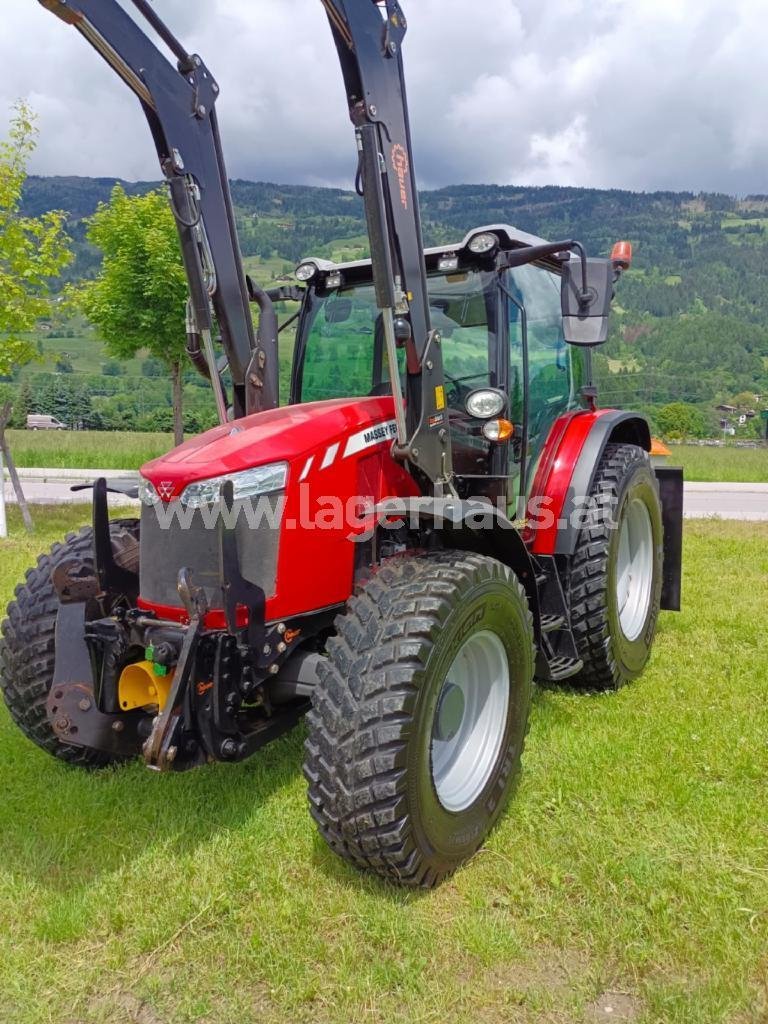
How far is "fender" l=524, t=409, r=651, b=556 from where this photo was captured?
4.21m

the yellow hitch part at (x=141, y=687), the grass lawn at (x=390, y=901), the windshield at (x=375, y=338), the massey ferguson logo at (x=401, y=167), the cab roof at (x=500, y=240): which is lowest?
the grass lawn at (x=390, y=901)

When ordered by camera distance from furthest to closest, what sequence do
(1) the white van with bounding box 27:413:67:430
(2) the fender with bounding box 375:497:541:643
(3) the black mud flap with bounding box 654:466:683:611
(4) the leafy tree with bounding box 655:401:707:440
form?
(4) the leafy tree with bounding box 655:401:707:440, (1) the white van with bounding box 27:413:67:430, (3) the black mud flap with bounding box 654:466:683:611, (2) the fender with bounding box 375:497:541:643

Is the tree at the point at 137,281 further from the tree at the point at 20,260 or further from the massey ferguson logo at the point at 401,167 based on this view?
the massey ferguson logo at the point at 401,167

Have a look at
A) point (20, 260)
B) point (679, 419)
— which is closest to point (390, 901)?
point (20, 260)

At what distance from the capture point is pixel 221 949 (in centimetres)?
263

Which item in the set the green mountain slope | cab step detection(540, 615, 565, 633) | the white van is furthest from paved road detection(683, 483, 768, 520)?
the white van

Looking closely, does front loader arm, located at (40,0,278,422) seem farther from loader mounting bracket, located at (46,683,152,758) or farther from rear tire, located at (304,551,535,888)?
loader mounting bracket, located at (46,683,152,758)

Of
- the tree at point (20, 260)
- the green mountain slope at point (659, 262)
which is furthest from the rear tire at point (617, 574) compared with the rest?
the green mountain slope at point (659, 262)

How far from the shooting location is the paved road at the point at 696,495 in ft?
45.2

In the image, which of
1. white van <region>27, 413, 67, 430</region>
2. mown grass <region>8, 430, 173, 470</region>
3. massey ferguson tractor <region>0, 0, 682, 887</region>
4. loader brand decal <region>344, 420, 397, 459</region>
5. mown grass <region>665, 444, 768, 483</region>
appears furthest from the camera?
white van <region>27, 413, 67, 430</region>

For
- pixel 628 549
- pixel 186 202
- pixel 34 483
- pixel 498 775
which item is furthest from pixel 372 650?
pixel 34 483

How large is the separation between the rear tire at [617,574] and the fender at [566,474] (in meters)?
0.16

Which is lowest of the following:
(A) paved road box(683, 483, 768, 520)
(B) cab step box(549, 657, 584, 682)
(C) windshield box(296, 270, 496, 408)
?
(A) paved road box(683, 483, 768, 520)

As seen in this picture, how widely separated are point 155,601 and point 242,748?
2.18 ft
